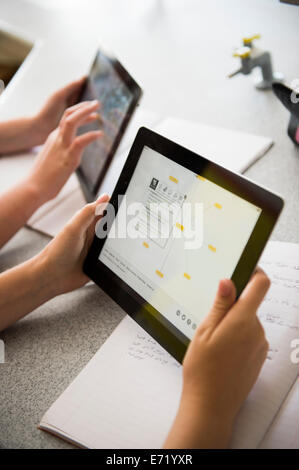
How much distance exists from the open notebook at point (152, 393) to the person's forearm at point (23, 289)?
0.14 m

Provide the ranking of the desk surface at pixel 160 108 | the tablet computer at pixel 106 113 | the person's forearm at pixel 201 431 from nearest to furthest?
the person's forearm at pixel 201 431
the desk surface at pixel 160 108
the tablet computer at pixel 106 113

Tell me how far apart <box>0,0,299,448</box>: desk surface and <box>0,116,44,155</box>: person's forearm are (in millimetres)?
299

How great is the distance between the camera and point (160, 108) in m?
1.08

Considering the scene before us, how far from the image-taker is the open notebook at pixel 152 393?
0.47m

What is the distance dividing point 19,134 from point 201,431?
868 mm

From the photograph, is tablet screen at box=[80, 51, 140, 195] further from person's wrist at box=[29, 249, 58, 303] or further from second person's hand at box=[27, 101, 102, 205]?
person's wrist at box=[29, 249, 58, 303]

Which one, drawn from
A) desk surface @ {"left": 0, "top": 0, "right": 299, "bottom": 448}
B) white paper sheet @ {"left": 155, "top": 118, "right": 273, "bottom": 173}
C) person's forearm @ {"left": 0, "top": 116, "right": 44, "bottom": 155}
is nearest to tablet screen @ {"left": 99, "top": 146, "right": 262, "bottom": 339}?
desk surface @ {"left": 0, "top": 0, "right": 299, "bottom": 448}

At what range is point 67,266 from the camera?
2.21 ft

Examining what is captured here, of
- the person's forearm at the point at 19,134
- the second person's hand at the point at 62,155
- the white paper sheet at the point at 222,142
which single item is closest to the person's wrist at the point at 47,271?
the second person's hand at the point at 62,155

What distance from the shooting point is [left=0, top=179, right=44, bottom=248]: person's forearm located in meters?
0.82

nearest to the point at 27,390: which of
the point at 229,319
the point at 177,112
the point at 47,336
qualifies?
the point at 47,336

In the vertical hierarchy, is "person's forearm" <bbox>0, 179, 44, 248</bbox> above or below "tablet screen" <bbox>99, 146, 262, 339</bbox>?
below

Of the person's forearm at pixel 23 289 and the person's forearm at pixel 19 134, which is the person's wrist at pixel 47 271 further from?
the person's forearm at pixel 19 134
